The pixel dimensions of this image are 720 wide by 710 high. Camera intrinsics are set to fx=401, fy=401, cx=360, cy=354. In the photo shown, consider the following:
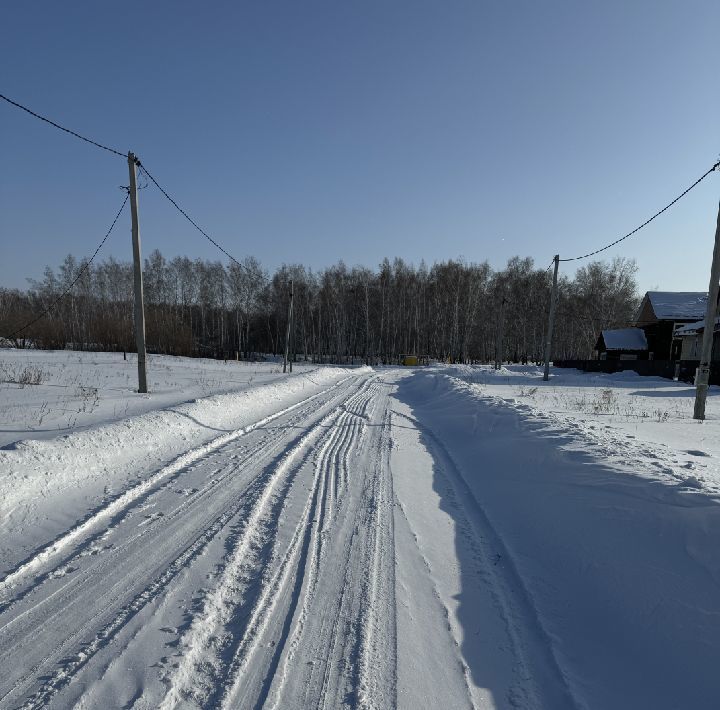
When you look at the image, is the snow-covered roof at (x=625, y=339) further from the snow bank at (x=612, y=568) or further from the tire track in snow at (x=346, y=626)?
the tire track in snow at (x=346, y=626)

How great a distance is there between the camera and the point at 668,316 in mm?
32969

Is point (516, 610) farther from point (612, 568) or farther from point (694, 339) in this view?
point (694, 339)

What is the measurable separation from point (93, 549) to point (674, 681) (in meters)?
4.14

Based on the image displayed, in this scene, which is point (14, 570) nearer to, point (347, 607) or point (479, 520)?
point (347, 607)

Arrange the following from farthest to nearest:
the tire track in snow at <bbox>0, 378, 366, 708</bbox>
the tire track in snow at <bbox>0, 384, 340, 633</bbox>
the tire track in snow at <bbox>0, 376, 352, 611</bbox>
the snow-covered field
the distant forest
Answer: the distant forest
the tire track in snow at <bbox>0, 376, 352, 611</bbox>
the tire track in snow at <bbox>0, 384, 340, 633</bbox>
the snow-covered field
the tire track in snow at <bbox>0, 378, 366, 708</bbox>

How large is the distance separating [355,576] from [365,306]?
49910 mm

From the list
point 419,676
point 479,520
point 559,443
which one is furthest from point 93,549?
point 559,443

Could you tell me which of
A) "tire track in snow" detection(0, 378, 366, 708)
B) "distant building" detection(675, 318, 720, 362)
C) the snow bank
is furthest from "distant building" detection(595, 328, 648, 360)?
"tire track in snow" detection(0, 378, 366, 708)

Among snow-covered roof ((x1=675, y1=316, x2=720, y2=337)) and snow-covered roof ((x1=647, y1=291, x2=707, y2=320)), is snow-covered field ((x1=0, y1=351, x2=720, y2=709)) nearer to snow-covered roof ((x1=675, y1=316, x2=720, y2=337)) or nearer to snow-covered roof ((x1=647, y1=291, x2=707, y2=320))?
snow-covered roof ((x1=675, y1=316, x2=720, y2=337))

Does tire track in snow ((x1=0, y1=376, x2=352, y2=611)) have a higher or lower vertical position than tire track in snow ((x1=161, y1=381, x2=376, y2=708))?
lower

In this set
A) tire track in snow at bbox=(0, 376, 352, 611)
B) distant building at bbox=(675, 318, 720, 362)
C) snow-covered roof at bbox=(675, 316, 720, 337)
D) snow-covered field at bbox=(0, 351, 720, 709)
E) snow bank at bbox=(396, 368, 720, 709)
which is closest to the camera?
snow-covered field at bbox=(0, 351, 720, 709)

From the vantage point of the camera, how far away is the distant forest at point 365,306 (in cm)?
5103

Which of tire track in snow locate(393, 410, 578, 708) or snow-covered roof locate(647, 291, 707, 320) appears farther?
snow-covered roof locate(647, 291, 707, 320)

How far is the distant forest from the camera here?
51.0m
